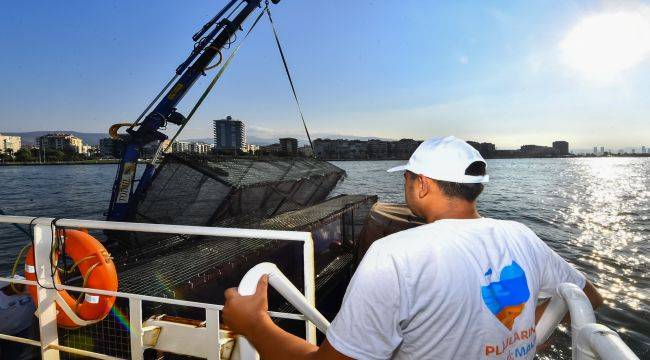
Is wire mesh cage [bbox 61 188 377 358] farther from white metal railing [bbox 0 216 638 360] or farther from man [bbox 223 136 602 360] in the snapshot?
man [bbox 223 136 602 360]

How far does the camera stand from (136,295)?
2543mm

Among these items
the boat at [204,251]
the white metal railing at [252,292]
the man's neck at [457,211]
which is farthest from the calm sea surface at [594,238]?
the man's neck at [457,211]

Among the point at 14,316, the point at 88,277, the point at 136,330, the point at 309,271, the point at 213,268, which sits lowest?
the point at 14,316

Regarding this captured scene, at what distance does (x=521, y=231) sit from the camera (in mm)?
1559

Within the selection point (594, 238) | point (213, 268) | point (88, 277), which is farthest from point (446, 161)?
point (594, 238)

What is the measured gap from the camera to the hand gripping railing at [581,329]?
108cm

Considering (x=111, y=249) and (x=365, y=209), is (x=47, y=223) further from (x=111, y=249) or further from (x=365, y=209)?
(x=111, y=249)

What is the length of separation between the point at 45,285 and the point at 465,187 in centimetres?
340

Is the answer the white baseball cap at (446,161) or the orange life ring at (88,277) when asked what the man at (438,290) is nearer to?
the white baseball cap at (446,161)

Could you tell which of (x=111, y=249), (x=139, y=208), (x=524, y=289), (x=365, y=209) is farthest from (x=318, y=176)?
(x=524, y=289)

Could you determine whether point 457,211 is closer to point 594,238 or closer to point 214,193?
point 214,193

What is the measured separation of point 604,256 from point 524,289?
15.1m

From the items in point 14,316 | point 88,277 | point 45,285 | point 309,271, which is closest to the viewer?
point 309,271

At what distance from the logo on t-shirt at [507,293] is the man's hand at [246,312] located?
87 cm
